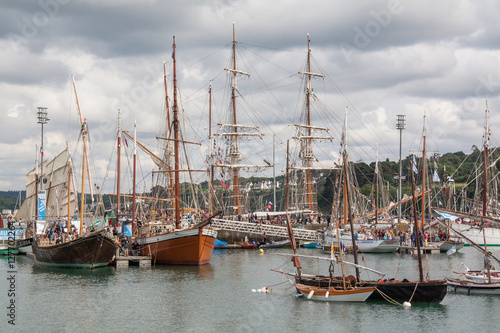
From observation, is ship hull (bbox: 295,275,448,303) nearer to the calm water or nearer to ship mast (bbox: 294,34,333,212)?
the calm water

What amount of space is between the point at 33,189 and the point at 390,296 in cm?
6615

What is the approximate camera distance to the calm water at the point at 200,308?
121ft

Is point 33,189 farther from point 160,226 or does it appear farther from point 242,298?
point 242,298

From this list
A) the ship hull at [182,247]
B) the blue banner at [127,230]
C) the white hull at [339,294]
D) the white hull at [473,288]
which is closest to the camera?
the white hull at [339,294]

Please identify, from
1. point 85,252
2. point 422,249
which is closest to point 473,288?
point 422,249

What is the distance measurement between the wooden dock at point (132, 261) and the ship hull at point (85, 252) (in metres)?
0.83

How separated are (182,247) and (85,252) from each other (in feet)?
31.6

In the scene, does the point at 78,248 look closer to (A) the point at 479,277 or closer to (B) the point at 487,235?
(A) the point at 479,277

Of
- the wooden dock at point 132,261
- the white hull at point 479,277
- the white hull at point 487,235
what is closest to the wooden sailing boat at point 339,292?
the white hull at point 479,277

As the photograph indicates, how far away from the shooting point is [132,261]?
63.9 metres

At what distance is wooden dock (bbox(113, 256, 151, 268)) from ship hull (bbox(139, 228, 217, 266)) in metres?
1.32

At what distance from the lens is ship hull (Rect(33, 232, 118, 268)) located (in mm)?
60463

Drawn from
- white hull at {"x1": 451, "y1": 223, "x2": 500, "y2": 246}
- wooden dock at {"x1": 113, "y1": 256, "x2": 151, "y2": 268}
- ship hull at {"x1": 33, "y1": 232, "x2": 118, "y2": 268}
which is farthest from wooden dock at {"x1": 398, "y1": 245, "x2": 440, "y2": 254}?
ship hull at {"x1": 33, "y1": 232, "x2": 118, "y2": 268}

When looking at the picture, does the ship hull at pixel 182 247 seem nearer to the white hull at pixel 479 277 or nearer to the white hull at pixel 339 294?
the white hull at pixel 339 294
